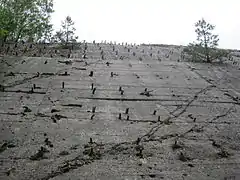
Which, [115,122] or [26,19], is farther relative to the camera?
[26,19]

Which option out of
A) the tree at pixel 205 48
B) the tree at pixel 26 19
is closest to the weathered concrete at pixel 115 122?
the tree at pixel 205 48

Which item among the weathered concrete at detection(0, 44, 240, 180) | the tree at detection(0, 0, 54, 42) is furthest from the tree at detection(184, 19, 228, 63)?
the tree at detection(0, 0, 54, 42)

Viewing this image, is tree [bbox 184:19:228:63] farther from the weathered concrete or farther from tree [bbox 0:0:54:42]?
tree [bbox 0:0:54:42]

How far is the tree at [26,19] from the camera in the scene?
24.1 metres

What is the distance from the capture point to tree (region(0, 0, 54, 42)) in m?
24.1

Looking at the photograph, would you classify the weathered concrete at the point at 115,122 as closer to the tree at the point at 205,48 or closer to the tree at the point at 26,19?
the tree at the point at 205,48

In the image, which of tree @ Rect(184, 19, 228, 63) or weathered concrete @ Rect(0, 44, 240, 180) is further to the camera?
tree @ Rect(184, 19, 228, 63)

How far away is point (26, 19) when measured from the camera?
26.5m

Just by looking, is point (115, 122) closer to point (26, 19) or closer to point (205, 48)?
point (205, 48)

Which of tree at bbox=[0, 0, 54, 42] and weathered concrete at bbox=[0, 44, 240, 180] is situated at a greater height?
tree at bbox=[0, 0, 54, 42]

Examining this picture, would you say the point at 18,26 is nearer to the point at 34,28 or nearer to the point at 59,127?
the point at 34,28

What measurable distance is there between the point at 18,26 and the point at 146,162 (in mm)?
23693

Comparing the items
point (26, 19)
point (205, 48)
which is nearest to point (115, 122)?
point (205, 48)

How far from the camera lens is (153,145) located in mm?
6430
